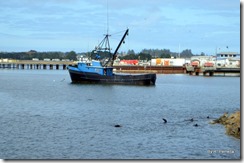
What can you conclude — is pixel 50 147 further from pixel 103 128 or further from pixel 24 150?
pixel 103 128

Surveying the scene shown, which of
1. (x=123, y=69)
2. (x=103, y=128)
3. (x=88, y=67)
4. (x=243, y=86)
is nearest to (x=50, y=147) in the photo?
(x=103, y=128)

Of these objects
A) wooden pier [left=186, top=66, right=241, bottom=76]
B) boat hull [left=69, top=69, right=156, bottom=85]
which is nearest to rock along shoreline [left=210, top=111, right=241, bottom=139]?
boat hull [left=69, top=69, right=156, bottom=85]

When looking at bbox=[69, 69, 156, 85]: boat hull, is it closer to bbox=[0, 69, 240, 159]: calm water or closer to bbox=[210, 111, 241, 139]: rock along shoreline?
bbox=[0, 69, 240, 159]: calm water

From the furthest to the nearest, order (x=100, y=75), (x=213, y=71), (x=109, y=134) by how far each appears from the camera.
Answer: (x=213, y=71), (x=100, y=75), (x=109, y=134)

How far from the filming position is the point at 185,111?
34750 millimetres

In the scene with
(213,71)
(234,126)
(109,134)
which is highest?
(213,71)

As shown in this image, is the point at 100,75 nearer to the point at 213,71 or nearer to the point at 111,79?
the point at 111,79

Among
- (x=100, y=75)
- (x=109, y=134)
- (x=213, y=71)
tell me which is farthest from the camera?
(x=213, y=71)

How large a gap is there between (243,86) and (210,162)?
267 centimetres

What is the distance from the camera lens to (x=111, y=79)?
6381 cm

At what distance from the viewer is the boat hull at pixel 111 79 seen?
6375cm

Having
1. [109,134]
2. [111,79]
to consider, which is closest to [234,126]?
[109,134]

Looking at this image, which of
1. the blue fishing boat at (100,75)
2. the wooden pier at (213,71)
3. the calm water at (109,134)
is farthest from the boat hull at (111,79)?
the wooden pier at (213,71)

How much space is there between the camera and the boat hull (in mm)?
63750
